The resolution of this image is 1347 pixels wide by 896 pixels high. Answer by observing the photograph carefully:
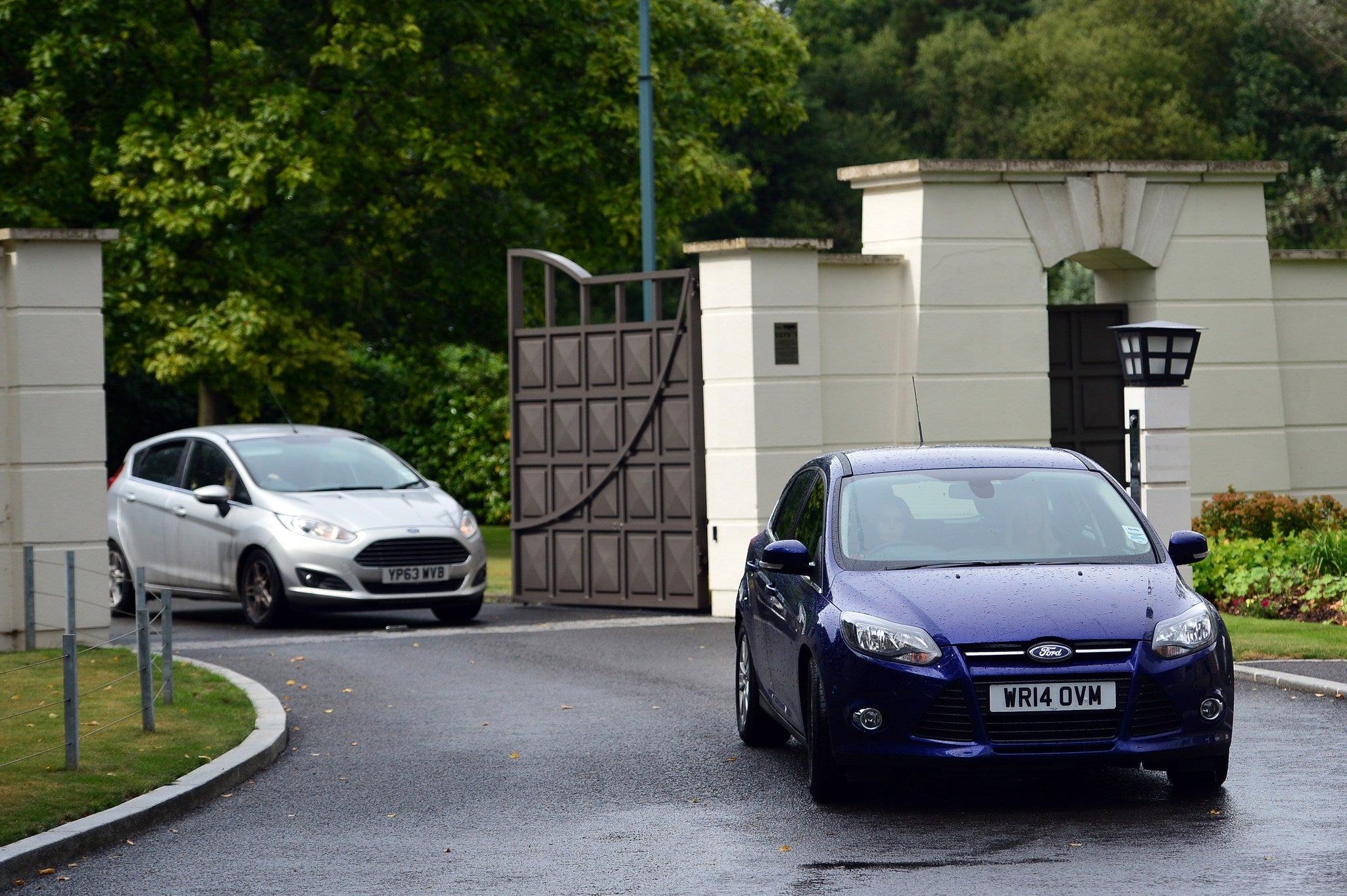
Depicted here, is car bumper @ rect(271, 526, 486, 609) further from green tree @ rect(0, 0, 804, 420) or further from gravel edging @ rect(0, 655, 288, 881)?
green tree @ rect(0, 0, 804, 420)

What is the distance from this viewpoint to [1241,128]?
5134 centimetres

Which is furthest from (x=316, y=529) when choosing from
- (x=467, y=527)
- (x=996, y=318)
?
(x=996, y=318)

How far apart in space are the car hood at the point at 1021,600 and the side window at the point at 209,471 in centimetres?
1000

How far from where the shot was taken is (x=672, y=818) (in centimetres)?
795

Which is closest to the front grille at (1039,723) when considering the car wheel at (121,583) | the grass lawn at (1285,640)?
the grass lawn at (1285,640)

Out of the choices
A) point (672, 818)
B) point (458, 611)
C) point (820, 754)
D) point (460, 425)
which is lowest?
point (672, 818)

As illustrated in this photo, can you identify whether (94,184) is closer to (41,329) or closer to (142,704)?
(41,329)

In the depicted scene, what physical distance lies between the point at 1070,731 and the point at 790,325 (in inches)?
366

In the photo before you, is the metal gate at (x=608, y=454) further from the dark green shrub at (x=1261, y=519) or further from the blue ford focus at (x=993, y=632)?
the blue ford focus at (x=993, y=632)

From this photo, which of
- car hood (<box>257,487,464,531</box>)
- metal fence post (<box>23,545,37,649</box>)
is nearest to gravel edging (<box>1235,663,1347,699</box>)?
car hood (<box>257,487,464,531</box>)

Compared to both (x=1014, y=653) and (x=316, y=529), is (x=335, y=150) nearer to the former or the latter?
(x=316, y=529)

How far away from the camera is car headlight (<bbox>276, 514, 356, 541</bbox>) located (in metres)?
16.2

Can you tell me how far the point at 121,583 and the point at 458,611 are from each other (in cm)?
363

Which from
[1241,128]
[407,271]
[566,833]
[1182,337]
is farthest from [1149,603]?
[1241,128]
